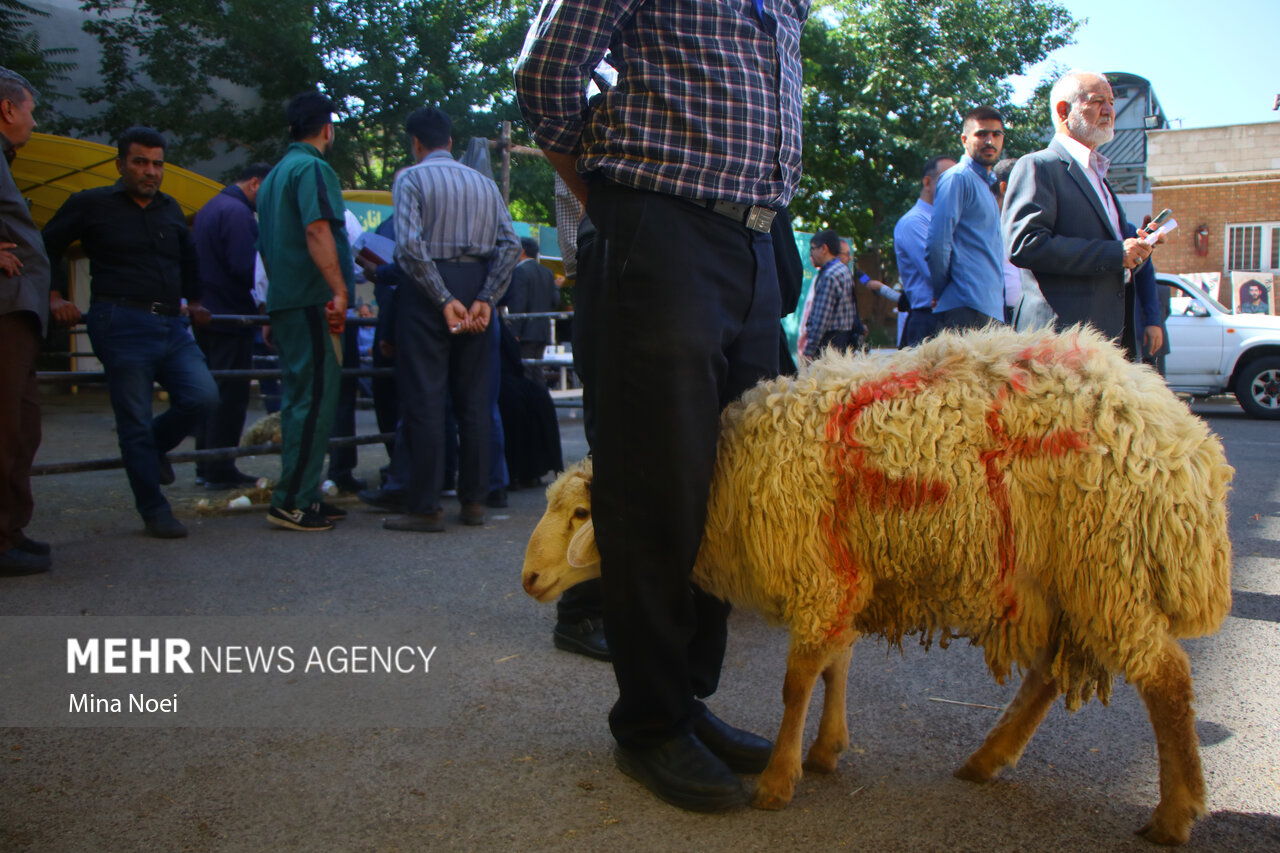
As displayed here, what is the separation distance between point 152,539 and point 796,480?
4.12m

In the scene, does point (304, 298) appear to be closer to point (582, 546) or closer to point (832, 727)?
point (582, 546)

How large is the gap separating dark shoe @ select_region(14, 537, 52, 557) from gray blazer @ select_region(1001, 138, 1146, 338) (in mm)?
4538

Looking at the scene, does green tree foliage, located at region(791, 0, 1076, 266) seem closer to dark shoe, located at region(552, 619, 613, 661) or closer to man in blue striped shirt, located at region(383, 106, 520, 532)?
man in blue striped shirt, located at region(383, 106, 520, 532)

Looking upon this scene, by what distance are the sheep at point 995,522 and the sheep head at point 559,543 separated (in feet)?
1.33

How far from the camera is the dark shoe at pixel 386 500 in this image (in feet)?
19.4

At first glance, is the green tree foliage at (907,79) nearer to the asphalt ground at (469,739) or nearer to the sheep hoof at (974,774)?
the asphalt ground at (469,739)

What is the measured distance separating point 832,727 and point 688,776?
445mm

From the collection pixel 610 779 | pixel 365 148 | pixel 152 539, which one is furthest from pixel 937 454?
pixel 365 148

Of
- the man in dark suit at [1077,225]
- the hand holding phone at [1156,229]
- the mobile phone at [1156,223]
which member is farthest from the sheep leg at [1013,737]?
the mobile phone at [1156,223]

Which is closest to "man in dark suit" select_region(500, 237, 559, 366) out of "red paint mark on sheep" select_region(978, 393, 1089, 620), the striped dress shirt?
the striped dress shirt

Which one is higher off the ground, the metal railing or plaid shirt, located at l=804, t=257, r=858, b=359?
plaid shirt, located at l=804, t=257, r=858, b=359

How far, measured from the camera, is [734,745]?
2459 millimetres

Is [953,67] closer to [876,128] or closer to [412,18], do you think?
[876,128]

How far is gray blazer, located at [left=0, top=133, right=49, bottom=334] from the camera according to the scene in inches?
163
